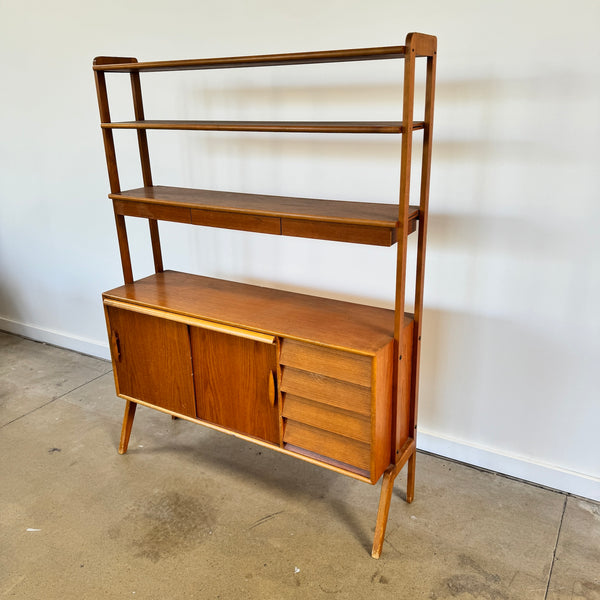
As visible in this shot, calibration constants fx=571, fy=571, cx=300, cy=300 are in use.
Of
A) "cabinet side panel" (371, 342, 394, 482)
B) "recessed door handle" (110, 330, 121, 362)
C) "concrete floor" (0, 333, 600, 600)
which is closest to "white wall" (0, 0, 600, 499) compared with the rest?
"concrete floor" (0, 333, 600, 600)

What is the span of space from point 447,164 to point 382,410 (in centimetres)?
94

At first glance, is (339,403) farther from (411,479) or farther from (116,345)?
(116,345)

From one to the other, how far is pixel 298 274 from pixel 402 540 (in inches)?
46.4

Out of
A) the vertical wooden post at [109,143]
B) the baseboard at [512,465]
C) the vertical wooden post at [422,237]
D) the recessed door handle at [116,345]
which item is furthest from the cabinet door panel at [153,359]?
the baseboard at [512,465]

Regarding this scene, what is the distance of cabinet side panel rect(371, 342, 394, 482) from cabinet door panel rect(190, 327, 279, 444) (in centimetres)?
39

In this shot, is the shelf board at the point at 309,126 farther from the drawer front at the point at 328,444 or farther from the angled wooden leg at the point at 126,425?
the angled wooden leg at the point at 126,425

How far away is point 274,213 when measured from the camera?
1.89 metres

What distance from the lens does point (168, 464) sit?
252 centimetres

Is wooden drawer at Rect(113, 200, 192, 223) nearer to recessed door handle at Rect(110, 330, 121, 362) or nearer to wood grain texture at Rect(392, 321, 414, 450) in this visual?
recessed door handle at Rect(110, 330, 121, 362)

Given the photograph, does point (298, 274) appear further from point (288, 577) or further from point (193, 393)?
point (288, 577)

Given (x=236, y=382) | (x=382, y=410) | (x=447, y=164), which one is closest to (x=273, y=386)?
(x=236, y=382)

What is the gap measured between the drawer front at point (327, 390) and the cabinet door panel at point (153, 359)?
1.53 feet

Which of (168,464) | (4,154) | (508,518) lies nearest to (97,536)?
(168,464)

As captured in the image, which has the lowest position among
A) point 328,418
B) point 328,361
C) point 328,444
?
point 328,444
